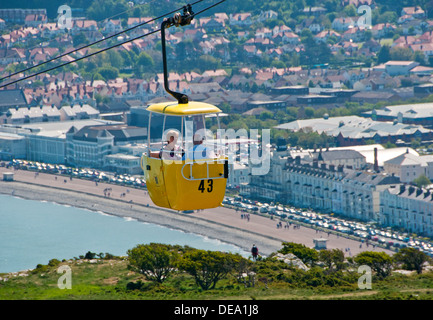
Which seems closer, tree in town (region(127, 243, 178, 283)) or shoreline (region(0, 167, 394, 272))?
tree in town (region(127, 243, 178, 283))

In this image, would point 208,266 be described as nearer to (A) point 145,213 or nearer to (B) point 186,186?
(B) point 186,186

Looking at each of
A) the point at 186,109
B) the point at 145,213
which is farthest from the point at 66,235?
the point at 186,109

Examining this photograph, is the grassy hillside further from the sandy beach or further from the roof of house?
the roof of house

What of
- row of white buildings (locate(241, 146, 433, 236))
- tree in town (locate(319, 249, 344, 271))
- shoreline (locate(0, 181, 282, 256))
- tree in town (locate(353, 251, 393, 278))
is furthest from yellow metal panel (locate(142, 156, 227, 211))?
row of white buildings (locate(241, 146, 433, 236))

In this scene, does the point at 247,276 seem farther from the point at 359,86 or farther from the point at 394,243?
the point at 359,86

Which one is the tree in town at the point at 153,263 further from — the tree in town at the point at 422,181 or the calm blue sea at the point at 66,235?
the tree in town at the point at 422,181
